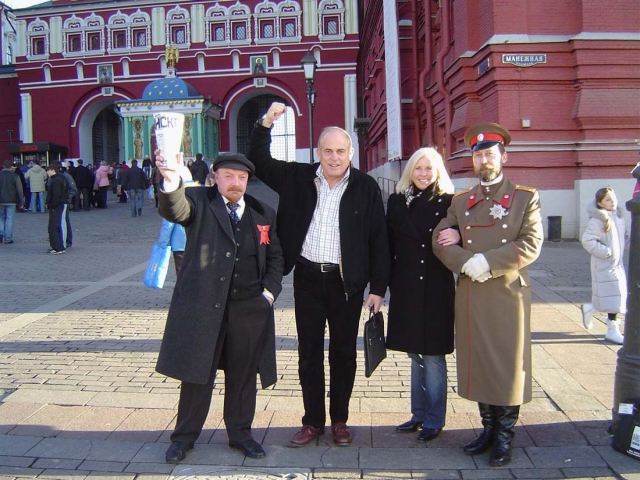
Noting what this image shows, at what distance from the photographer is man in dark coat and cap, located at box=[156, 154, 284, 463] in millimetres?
3797

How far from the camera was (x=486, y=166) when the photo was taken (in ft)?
12.8

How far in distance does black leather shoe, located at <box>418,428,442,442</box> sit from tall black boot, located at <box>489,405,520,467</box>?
0.40m

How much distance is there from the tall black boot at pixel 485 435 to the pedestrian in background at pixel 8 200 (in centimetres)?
1427

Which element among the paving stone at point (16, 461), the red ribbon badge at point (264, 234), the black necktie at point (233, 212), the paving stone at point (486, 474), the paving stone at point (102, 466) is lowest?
the paving stone at point (486, 474)

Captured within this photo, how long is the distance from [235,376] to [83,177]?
69.9ft

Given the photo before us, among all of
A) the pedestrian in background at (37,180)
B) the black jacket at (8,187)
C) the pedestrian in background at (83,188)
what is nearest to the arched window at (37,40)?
the pedestrian in background at (83,188)

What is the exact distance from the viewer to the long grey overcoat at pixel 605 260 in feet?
21.3

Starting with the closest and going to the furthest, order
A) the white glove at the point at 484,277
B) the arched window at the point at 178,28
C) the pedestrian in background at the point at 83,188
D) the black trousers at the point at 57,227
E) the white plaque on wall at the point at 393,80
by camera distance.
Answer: the white glove at the point at 484,277 < the black trousers at the point at 57,227 < the white plaque on wall at the point at 393,80 < the pedestrian in background at the point at 83,188 < the arched window at the point at 178,28

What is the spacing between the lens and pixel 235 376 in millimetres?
3992

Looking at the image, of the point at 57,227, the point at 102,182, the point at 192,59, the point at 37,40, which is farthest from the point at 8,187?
the point at 37,40

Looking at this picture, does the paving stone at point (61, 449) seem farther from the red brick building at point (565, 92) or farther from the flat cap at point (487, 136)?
the red brick building at point (565, 92)

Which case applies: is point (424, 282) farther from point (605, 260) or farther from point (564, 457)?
point (605, 260)

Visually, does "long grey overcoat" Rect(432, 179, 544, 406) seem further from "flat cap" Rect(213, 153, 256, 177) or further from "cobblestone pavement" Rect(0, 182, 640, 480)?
"flat cap" Rect(213, 153, 256, 177)

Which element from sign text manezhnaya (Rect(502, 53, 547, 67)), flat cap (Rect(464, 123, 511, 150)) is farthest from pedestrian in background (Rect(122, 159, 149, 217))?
flat cap (Rect(464, 123, 511, 150))
